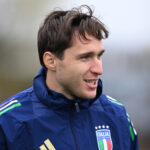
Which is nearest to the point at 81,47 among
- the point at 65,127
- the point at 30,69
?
the point at 65,127

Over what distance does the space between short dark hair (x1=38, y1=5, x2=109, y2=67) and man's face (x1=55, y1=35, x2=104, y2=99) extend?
0.15 feet

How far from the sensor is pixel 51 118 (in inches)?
78.3

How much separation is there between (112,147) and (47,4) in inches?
251

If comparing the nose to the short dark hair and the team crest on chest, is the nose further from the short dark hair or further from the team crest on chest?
the team crest on chest

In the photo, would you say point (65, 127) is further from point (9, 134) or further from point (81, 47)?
point (81, 47)

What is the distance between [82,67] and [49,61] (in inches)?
9.9

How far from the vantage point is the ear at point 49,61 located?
209 centimetres

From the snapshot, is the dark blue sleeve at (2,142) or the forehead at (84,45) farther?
the forehead at (84,45)

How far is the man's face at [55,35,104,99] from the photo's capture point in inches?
77.5

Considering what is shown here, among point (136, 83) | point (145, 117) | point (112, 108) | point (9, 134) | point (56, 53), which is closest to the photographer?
point (9, 134)

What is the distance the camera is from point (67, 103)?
6.55 feet

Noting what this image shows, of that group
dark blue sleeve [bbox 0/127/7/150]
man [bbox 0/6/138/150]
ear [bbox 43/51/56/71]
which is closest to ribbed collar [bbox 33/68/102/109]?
man [bbox 0/6/138/150]

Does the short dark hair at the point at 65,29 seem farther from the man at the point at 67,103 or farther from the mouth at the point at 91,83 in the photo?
the mouth at the point at 91,83

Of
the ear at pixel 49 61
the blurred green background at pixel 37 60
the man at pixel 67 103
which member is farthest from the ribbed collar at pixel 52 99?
the blurred green background at pixel 37 60
